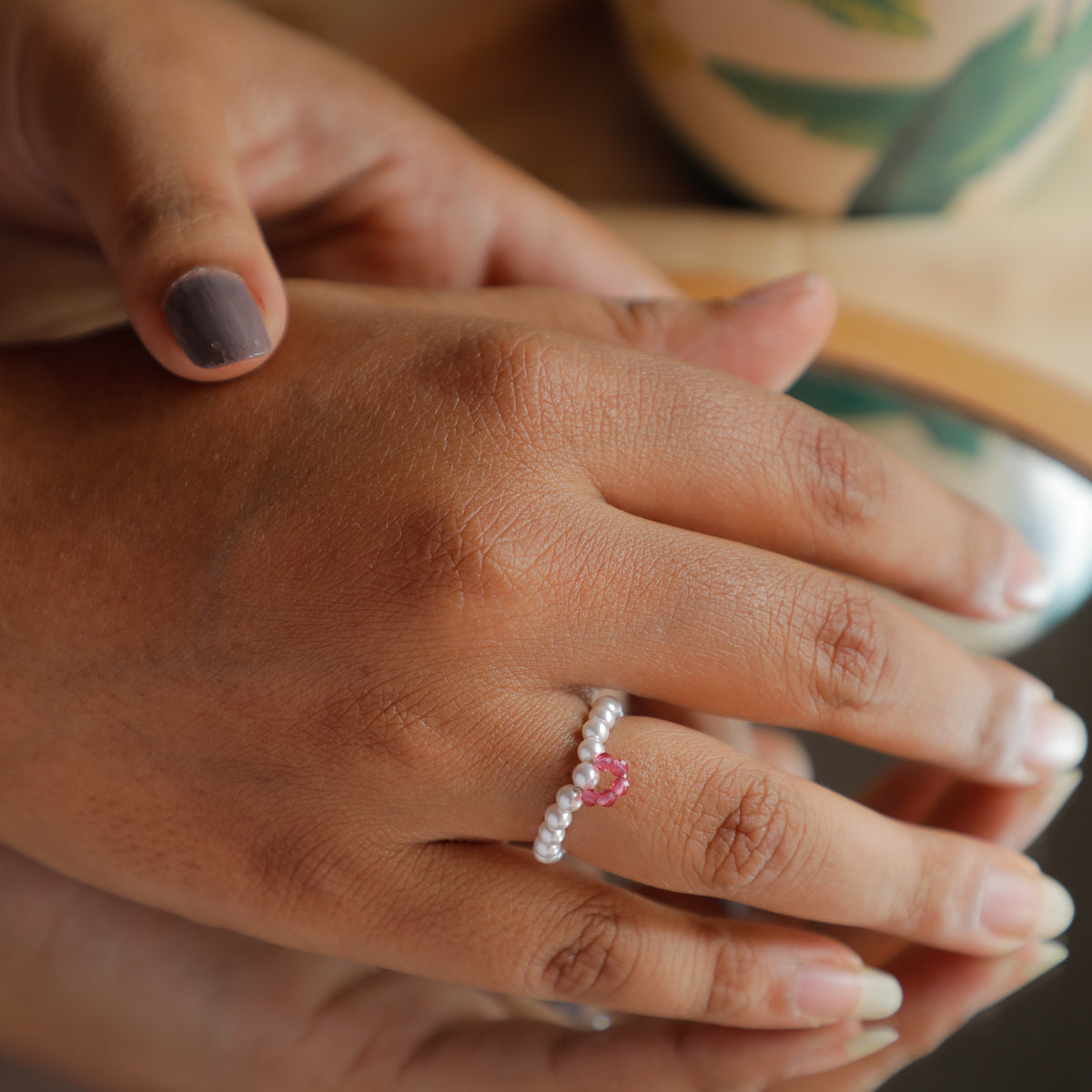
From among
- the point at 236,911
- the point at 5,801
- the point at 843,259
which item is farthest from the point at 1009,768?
the point at 843,259

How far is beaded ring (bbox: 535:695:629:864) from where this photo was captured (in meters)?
0.45

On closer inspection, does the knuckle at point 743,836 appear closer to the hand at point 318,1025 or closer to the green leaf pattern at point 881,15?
the hand at point 318,1025

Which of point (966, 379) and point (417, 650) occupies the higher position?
point (966, 379)

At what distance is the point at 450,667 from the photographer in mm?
451

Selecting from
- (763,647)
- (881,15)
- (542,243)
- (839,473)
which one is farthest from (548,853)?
(881,15)

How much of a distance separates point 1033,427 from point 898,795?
30 cm

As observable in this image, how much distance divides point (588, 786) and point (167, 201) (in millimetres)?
306

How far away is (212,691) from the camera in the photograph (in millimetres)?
462

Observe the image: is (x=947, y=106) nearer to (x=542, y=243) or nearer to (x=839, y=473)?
(x=542, y=243)

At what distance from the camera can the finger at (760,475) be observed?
500mm

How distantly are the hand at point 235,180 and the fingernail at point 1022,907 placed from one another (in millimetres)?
419

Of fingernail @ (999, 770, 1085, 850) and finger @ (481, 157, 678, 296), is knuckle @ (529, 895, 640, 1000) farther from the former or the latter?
finger @ (481, 157, 678, 296)

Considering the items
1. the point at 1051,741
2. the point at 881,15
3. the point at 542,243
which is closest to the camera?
the point at 1051,741

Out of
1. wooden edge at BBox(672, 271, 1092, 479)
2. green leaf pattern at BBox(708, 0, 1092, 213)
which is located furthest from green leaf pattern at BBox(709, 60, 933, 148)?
wooden edge at BBox(672, 271, 1092, 479)
